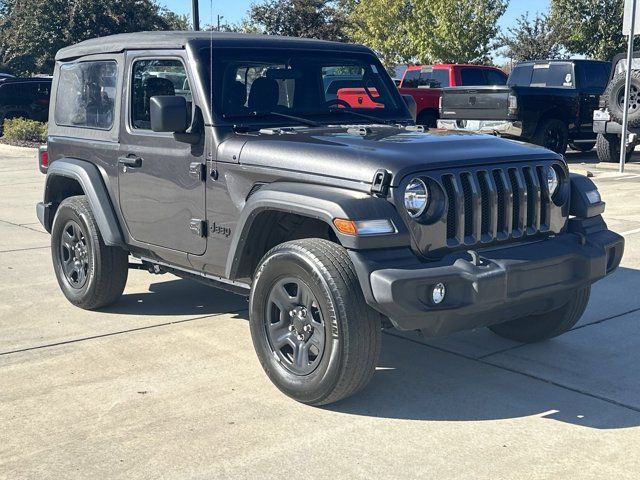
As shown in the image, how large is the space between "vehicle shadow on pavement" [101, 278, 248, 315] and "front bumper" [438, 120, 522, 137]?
8.63m

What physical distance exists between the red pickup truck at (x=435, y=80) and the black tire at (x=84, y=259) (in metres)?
12.9

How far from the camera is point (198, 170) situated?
502cm

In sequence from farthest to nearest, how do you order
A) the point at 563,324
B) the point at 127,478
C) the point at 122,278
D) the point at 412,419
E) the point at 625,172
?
the point at 625,172
the point at 122,278
the point at 563,324
the point at 412,419
the point at 127,478

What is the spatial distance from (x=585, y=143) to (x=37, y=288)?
1327cm

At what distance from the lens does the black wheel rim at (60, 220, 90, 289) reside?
6.16 m

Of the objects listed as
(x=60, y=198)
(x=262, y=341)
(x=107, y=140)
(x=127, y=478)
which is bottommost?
(x=127, y=478)

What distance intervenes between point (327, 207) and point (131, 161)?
188 centimetres

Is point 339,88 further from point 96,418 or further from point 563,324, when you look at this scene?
point 96,418

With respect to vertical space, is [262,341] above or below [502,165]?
below

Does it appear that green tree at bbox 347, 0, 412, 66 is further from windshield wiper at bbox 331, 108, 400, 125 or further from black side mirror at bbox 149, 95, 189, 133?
black side mirror at bbox 149, 95, 189, 133

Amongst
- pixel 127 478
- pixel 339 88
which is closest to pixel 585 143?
pixel 339 88

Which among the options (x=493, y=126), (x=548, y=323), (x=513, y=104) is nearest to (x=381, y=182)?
(x=548, y=323)

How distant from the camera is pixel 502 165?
14.8 feet

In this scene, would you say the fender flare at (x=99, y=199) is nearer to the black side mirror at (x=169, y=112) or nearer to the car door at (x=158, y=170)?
the car door at (x=158, y=170)
